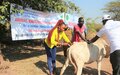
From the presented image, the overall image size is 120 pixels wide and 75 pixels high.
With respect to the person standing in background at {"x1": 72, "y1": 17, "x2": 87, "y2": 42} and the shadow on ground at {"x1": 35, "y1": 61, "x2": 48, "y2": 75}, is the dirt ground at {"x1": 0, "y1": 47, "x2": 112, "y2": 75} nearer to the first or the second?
the shadow on ground at {"x1": 35, "y1": 61, "x2": 48, "y2": 75}

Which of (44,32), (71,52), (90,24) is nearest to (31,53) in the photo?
(44,32)

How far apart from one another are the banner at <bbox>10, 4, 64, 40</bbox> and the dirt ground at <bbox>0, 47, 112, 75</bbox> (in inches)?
34.2

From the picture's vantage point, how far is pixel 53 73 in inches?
381

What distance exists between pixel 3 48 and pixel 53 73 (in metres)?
4.35

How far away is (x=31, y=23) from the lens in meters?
11.1

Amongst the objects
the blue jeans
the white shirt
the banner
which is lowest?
the blue jeans

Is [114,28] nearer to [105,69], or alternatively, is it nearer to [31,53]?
[105,69]

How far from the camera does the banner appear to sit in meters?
10.1

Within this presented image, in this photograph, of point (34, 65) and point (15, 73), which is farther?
point (34, 65)

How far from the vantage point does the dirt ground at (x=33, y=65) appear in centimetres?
998

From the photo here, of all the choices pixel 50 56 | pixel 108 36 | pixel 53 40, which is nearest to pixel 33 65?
pixel 50 56

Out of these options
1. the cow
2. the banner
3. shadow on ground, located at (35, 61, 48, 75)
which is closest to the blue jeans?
shadow on ground, located at (35, 61, 48, 75)

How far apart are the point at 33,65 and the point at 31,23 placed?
60.6 inches

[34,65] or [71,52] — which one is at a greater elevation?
[71,52]
